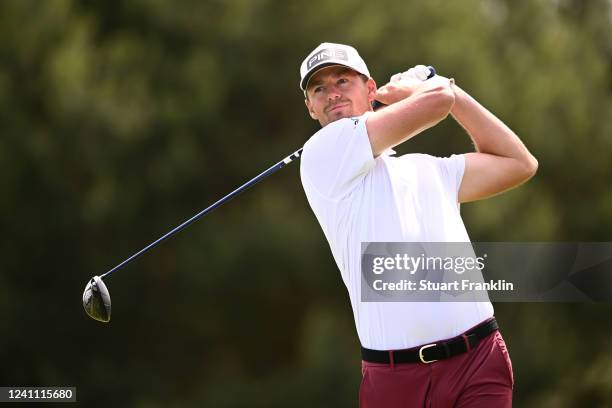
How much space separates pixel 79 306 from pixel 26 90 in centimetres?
243

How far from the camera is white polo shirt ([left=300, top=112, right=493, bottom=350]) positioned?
2.88 m

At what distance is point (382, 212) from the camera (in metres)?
2.94

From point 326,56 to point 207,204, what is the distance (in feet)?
30.0

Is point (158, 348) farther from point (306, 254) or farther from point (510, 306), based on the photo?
point (510, 306)

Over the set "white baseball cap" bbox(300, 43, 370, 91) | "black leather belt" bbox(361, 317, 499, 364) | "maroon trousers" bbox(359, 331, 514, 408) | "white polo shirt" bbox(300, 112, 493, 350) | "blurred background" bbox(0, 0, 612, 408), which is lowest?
"maroon trousers" bbox(359, 331, 514, 408)

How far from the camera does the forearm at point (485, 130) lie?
3.24m

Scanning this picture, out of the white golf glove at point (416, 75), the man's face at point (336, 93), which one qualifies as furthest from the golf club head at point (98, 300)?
the white golf glove at point (416, 75)

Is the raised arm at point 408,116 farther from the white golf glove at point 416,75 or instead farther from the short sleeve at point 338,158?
the white golf glove at point 416,75

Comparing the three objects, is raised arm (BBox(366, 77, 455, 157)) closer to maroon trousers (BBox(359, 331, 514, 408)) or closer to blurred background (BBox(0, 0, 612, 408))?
maroon trousers (BBox(359, 331, 514, 408))

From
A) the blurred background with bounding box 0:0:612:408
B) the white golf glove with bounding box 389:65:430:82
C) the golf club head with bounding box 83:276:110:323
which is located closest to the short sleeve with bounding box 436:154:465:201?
the white golf glove with bounding box 389:65:430:82

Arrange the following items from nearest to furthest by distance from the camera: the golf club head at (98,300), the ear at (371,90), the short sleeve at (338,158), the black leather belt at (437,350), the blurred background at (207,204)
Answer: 1. the black leather belt at (437,350)
2. the short sleeve at (338,158)
3. the ear at (371,90)
4. the golf club head at (98,300)
5. the blurred background at (207,204)

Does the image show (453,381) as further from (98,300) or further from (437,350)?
(98,300)

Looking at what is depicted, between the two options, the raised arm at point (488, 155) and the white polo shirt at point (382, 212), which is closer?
the white polo shirt at point (382, 212)

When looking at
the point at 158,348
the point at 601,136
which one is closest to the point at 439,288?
the point at 158,348
